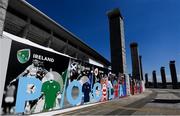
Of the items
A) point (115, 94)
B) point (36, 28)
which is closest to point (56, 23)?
point (36, 28)

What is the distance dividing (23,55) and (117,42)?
770 inches

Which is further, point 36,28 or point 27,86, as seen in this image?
point 36,28

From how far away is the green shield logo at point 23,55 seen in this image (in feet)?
26.9

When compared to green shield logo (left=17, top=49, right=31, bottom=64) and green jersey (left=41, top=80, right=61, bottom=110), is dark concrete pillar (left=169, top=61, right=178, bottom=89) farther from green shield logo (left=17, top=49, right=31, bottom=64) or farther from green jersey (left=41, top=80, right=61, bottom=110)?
green shield logo (left=17, top=49, right=31, bottom=64)

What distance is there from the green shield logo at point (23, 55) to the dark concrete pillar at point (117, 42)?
1776 centimetres

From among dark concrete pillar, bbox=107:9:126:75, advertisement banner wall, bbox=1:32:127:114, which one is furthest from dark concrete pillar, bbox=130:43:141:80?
advertisement banner wall, bbox=1:32:127:114

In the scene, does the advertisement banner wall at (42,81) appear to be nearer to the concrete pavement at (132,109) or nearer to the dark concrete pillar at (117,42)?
the concrete pavement at (132,109)

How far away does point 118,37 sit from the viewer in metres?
26.1

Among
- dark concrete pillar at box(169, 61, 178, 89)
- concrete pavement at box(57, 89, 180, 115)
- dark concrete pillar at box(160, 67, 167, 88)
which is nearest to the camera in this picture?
concrete pavement at box(57, 89, 180, 115)

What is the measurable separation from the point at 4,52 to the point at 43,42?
836cm

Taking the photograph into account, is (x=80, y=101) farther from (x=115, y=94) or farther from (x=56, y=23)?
(x=115, y=94)

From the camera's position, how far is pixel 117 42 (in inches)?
1025

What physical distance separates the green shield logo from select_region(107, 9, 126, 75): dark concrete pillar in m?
17.8

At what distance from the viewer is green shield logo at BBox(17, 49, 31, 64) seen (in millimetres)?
8203
